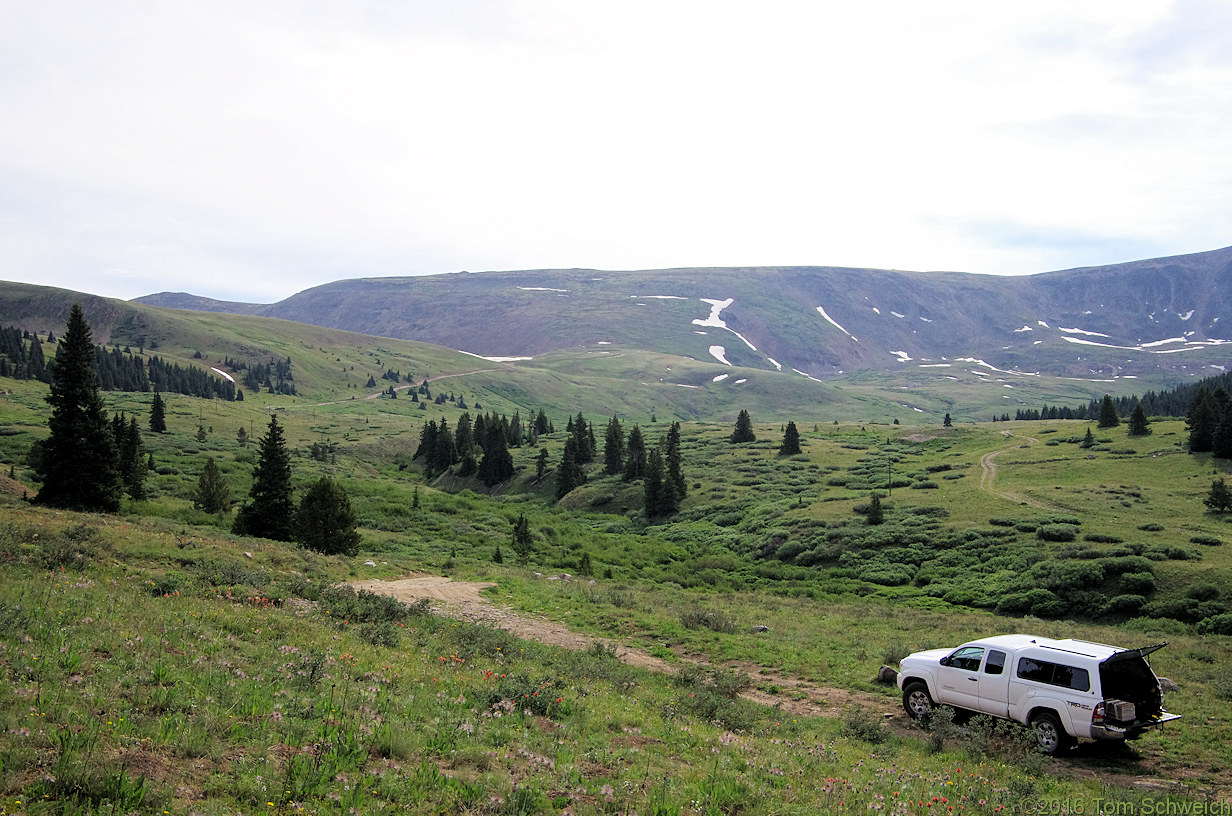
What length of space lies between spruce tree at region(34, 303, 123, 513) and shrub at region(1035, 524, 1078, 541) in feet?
200

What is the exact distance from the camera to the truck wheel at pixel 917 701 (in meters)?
17.0

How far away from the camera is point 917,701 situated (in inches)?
677

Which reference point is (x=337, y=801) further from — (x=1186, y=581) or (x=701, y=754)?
(x=1186, y=581)

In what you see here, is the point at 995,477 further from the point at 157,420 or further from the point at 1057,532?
the point at 157,420

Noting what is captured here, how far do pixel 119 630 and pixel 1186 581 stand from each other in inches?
1939

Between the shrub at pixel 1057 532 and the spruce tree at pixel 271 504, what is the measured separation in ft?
171

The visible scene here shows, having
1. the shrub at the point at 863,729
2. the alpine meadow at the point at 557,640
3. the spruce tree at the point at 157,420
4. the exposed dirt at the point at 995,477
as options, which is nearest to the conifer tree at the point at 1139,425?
the exposed dirt at the point at 995,477

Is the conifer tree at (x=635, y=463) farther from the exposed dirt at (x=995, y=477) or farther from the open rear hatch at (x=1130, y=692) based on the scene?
the open rear hatch at (x=1130, y=692)

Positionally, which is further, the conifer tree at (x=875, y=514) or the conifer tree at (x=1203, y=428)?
the conifer tree at (x=1203, y=428)

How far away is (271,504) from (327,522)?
18.7ft

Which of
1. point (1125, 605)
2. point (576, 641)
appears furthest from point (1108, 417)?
point (576, 641)

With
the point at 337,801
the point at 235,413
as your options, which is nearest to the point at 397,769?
the point at 337,801

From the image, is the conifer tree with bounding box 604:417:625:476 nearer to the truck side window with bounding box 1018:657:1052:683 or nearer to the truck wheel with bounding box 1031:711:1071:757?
the truck side window with bounding box 1018:657:1052:683

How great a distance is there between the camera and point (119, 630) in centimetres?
1173
